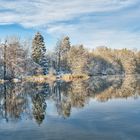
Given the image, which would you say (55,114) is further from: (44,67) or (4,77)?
(44,67)

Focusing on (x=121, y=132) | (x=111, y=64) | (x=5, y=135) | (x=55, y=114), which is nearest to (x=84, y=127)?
(x=121, y=132)

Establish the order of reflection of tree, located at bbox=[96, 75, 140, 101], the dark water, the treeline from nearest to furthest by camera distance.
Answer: the dark water < reflection of tree, located at bbox=[96, 75, 140, 101] < the treeline

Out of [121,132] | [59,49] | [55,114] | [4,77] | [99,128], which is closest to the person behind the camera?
[121,132]

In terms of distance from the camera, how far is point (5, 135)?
19953mm

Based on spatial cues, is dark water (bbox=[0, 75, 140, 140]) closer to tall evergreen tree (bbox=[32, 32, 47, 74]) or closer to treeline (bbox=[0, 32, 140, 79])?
treeline (bbox=[0, 32, 140, 79])

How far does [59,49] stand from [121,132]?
105382mm

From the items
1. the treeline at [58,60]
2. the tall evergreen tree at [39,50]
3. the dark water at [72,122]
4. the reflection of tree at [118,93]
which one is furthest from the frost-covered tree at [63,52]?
the dark water at [72,122]

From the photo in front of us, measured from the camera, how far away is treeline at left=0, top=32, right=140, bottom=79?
8806cm

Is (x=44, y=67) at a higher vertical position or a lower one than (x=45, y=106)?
higher

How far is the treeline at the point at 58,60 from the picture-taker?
8806 cm

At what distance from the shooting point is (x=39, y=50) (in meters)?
106

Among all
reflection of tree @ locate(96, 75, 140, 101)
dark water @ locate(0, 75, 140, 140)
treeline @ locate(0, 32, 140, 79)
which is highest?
treeline @ locate(0, 32, 140, 79)

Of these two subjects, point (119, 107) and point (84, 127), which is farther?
point (119, 107)

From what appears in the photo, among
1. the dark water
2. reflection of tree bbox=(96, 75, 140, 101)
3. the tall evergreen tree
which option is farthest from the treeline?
the dark water
